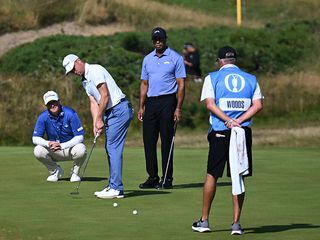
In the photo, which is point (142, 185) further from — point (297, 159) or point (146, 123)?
point (297, 159)

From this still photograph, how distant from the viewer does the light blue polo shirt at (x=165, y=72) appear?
15945 millimetres

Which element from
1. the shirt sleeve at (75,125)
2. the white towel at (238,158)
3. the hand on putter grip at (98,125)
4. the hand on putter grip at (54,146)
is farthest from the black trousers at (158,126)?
the white towel at (238,158)

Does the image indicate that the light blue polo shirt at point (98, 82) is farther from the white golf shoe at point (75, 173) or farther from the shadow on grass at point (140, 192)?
the white golf shoe at point (75, 173)

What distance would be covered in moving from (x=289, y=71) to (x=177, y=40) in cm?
764

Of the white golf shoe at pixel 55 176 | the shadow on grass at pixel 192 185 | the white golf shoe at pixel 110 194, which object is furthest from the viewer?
the white golf shoe at pixel 55 176

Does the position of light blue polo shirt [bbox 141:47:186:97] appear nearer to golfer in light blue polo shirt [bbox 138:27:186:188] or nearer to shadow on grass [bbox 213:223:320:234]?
golfer in light blue polo shirt [bbox 138:27:186:188]

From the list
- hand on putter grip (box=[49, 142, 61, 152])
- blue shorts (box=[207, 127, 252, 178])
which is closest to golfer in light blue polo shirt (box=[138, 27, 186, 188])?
hand on putter grip (box=[49, 142, 61, 152])

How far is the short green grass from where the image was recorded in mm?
12242

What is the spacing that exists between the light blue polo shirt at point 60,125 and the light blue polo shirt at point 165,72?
4.02 feet

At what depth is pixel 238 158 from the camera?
11852 millimetres

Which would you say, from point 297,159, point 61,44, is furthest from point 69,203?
point 61,44

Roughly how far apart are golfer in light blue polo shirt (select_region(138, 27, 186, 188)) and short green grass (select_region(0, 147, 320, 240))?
0.40 meters

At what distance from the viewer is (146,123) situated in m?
16.2

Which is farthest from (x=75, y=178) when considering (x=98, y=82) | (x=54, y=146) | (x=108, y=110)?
(x=98, y=82)
